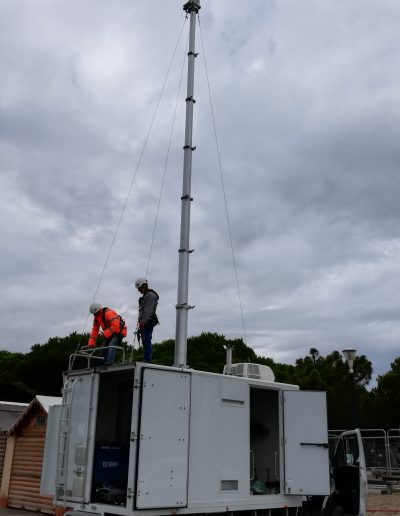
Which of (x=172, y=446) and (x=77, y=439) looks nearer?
(x=172, y=446)

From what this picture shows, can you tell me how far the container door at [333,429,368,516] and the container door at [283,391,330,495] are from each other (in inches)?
61.9

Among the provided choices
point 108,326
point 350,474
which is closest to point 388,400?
point 350,474

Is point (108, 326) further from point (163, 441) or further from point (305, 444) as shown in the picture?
point (305, 444)

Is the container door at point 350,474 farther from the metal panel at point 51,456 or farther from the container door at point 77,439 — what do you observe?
the metal panel at point 51,456

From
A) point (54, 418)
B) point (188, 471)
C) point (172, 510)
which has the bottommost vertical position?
point (172, 510)

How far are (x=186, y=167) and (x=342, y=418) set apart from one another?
33.4 metres

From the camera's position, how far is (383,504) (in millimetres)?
18109

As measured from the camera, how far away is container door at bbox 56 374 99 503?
8.50 meters

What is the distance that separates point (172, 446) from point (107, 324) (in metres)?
3.06

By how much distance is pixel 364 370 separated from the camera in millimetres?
48688

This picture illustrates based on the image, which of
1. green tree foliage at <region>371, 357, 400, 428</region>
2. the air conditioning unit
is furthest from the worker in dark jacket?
green tree foliage at <region>371, 357, 400, 428</region>

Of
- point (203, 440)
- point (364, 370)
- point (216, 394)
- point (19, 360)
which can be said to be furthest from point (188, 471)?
point (364, 370)

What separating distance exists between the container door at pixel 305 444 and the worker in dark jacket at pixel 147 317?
2.61m

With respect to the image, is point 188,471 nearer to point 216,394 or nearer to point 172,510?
point 172,510
